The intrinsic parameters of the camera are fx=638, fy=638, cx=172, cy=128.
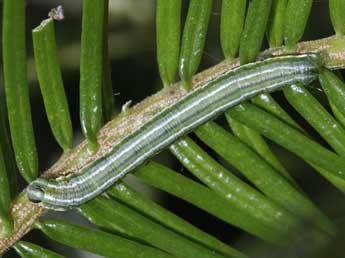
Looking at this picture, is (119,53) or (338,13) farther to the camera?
(119,53)

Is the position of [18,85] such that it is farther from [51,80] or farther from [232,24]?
[232,24]

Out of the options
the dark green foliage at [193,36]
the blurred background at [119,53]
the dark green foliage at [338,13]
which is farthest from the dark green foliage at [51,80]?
the blurred background at [119,53]

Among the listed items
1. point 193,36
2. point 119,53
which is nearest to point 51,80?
point 193,36

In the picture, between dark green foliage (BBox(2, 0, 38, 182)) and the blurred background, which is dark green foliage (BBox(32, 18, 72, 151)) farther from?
the blurred background

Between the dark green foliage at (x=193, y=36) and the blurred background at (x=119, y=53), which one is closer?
the dark green foliage at (x=193, y=36)

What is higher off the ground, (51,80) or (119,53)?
(119,53)

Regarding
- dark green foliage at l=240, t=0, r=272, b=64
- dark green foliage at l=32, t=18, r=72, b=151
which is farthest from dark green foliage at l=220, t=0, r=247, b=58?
dark green foliage at l=32, t=18, r=72, b=151

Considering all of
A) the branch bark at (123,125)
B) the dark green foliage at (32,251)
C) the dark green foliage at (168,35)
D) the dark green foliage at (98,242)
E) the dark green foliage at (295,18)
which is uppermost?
the dark green foliage at (295,18)

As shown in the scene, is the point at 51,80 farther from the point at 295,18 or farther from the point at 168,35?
the point at 295,18

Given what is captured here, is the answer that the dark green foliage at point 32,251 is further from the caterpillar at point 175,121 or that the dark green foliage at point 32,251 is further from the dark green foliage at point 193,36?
the dark green foliage at point 193,36

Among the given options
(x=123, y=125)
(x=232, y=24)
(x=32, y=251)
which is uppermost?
(x=232, y=24)
